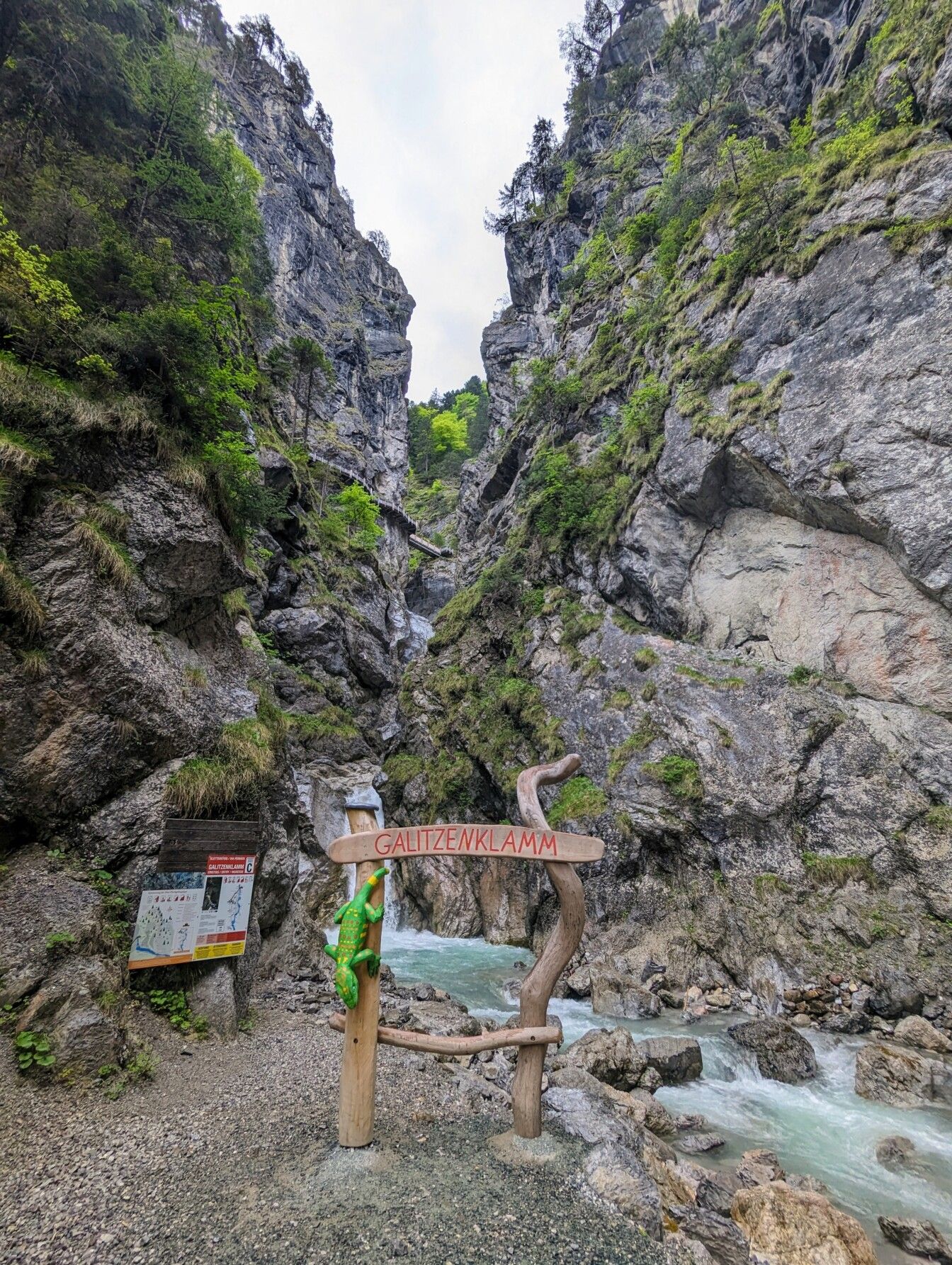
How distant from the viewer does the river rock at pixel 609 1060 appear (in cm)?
754

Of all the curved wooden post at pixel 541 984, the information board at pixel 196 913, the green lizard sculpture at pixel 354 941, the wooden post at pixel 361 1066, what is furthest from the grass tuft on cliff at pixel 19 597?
the curved wooden post at pixel 541 984

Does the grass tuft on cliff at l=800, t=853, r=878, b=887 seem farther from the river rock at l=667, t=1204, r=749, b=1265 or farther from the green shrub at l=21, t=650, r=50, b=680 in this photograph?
the green shrub at l=21, t=650, r=50, b=680

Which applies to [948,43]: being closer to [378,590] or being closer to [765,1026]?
[765,1026]

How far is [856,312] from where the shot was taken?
13.6 meters

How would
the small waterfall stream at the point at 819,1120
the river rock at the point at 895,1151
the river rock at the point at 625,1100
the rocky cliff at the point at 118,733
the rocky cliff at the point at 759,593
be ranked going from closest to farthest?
the rocky cliff at the point at 118,733 < the small waterfall stream at the point at 819,1120 < the river rock at the point at 895,1151 < the river rock at the point at 625,1100 < the rocky cliff at the point at 759,593

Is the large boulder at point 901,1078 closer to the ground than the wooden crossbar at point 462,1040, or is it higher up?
closer to the ground

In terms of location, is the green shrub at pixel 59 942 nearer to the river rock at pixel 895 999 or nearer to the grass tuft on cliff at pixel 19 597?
the grass tuft on cliff at pixel 19 597

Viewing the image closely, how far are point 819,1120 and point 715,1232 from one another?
418 centimetres

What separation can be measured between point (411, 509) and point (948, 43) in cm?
4168

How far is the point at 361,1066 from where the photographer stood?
4.71 metres

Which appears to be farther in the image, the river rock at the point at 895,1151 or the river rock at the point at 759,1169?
the river rock at the point at 895,1151

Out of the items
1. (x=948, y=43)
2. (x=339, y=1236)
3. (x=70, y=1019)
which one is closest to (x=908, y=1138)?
(x=339, y=1236)

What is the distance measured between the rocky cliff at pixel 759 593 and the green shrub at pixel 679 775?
0.18 feet

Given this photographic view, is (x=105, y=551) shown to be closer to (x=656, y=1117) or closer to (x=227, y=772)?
(x=227, y=772)
